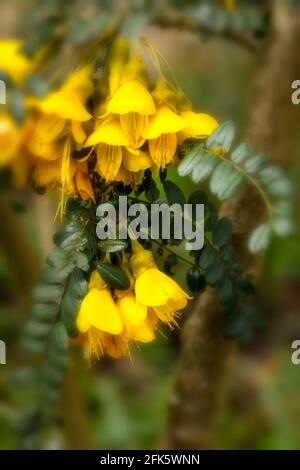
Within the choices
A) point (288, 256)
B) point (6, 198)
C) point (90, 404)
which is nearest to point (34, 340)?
point (6, 198)

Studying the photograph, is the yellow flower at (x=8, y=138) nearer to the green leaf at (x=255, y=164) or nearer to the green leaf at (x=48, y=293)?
the green leaf at (x=48, y=293)

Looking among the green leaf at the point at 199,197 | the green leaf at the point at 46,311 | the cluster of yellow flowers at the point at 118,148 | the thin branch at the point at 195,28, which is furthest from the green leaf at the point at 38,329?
the thin branch at the point at 195,28

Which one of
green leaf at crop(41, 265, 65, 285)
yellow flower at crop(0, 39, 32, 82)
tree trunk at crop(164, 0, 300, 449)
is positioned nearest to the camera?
green leaf at crop(41, 265, 65, 285)

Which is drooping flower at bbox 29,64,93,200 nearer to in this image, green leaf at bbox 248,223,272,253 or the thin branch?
green leaf at bbox 248,223,272,253

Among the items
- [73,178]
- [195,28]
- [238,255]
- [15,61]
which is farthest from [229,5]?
Answer: [73,178]

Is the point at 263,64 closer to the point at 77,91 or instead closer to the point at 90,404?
the point at 77,91

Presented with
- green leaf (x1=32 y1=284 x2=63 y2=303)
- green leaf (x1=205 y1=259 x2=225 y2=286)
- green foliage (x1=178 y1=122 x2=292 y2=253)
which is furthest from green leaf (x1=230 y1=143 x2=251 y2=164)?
green leaf (x1=32 y1=284 x2=63 y2=303)
